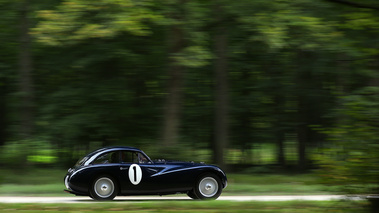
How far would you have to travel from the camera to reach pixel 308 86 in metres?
26.2

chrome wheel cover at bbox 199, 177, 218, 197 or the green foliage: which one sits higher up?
the green foliage

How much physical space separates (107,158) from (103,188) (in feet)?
2.32

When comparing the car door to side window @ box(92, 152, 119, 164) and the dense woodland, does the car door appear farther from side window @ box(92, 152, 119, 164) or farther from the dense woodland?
the dense woodland

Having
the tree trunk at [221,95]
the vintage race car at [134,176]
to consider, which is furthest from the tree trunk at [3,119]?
the vintage race car at [134,176]

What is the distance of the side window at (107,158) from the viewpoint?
13953 millimetres

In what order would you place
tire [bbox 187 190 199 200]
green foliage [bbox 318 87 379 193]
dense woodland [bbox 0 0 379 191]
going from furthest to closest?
dense woodland [bbox 0 0 379 191]
tire [bbox 187 190 199 200]
green foliage [bbox 318 87 379 193]

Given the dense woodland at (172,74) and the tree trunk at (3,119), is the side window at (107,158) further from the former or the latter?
the tree trunk at (3,119)

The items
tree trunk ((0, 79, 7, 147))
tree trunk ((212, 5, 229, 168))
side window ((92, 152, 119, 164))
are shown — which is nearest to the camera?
side window ((92, 152, 119, 164))

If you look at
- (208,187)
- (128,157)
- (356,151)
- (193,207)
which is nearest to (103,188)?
(128,157)

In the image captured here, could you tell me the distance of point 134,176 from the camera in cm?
1401

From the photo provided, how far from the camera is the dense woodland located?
64.5 ft

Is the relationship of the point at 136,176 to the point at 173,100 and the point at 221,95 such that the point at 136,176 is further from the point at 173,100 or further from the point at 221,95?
the point at 221,95

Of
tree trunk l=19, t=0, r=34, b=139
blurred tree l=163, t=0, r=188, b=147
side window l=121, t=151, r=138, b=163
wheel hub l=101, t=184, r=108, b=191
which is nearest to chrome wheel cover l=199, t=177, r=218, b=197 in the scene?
side window l=121, t=151, r=138, b=163

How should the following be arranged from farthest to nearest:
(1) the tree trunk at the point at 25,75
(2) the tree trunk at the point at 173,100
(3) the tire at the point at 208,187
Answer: (1) the tree trunk at the point at 25,75, (2) the tree trunk at the point at 173,100, (3) the tire at the point at 208,187
